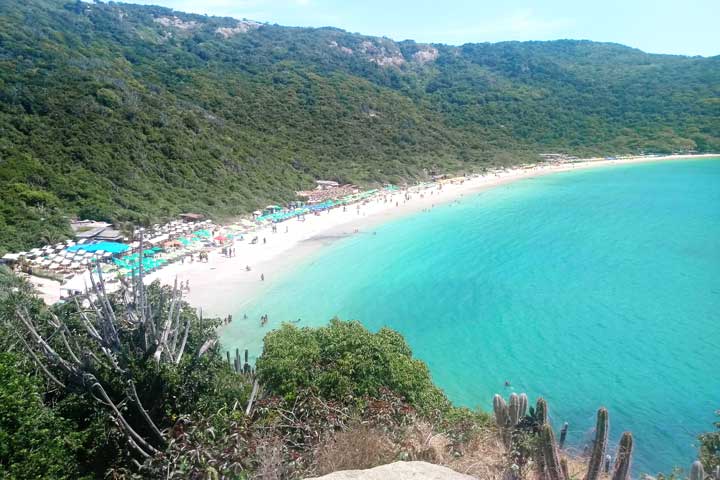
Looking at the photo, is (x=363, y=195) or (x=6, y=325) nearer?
(x=6, y=325)

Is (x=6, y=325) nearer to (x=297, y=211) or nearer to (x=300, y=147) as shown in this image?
(x=297, y=211)

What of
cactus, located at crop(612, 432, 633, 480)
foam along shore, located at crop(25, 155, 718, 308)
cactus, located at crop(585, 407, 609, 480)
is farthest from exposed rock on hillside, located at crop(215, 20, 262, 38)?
cactus, located at crop(612, 432, 633, 480)

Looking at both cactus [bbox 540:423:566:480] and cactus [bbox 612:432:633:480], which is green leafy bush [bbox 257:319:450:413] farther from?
cactus [bbox 612:432:633:480]

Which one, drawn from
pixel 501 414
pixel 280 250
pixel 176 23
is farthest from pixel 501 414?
pixel 176 23

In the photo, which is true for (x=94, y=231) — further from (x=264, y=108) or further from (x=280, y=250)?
(x=264, y=108)

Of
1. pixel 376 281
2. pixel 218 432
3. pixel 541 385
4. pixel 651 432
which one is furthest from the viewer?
pixel 376 281

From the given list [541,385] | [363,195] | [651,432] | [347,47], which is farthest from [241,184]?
[347,47]
